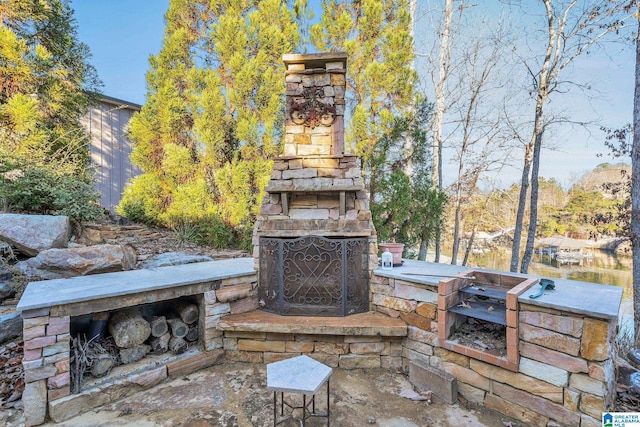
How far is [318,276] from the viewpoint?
309cm

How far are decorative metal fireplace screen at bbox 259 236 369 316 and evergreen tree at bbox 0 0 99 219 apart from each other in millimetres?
3795

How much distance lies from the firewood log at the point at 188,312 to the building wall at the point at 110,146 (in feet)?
19.5

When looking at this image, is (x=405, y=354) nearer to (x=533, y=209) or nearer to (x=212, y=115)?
(x=533, y=209)

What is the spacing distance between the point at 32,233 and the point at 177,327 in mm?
2572

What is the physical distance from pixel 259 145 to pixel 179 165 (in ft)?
5.46

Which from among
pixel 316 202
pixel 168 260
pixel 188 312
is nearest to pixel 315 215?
pixel 316 202

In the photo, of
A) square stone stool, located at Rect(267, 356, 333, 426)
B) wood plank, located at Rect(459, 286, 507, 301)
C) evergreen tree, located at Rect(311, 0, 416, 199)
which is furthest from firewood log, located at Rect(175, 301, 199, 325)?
evergreen tree, located at Rect(311, 0, 416, 199)

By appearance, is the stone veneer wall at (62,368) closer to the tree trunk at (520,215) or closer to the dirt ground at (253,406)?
the dirt ground at (253,406)

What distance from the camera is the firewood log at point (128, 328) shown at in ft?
8.28

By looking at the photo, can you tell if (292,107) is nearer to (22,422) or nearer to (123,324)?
(123,324)

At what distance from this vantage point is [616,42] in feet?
18.2

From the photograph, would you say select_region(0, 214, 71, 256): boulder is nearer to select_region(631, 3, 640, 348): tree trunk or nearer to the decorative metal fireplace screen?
the decorative metal fireplace screen

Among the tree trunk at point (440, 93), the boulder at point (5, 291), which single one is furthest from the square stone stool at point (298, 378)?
the tree trunk at point (440, 93)

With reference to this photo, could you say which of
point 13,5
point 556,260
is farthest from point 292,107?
point 556,260
